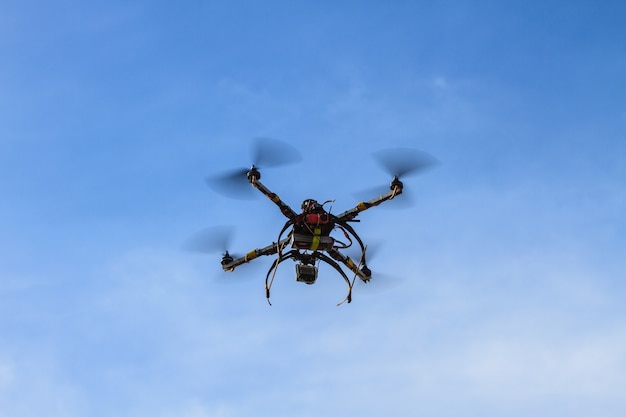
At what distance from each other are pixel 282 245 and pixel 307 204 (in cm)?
249

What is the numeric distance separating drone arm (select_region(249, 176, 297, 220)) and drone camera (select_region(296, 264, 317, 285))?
259cm

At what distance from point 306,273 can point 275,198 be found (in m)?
3.94

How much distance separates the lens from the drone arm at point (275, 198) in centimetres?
4397

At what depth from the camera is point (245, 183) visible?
44.3m

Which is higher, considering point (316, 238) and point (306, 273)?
point (316, 238)

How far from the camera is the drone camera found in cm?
4500

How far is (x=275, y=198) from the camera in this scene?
44.0 m

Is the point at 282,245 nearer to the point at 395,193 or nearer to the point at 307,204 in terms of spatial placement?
the point at 307,204

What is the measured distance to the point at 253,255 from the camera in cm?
4694

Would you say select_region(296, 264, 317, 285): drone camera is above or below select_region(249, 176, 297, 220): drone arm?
below

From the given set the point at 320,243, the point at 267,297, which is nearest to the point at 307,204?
the point at 320,243

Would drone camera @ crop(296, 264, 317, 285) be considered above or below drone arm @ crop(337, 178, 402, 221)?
below

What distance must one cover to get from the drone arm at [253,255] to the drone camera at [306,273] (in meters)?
1.33

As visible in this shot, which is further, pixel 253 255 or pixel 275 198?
pixel 253 255
